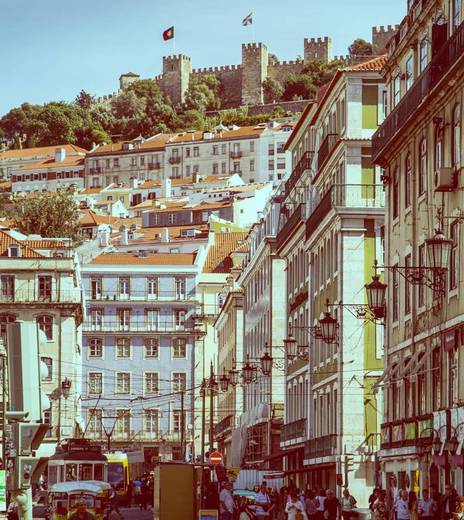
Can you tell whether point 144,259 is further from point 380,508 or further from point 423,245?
point 380,508

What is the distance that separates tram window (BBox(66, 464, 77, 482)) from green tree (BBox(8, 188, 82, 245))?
74.9 m

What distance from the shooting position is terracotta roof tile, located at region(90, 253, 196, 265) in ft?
433

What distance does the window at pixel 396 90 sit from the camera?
44.4 m

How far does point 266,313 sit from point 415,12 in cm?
4202

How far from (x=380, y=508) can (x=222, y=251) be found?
10116 cm

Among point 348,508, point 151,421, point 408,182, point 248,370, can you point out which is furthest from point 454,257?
point 151,421

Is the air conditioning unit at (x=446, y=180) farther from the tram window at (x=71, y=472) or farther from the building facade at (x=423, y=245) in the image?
the tram window at (x=71, y=472)

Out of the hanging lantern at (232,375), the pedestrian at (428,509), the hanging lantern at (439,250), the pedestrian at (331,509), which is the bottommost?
the pedestrian at (331,509)

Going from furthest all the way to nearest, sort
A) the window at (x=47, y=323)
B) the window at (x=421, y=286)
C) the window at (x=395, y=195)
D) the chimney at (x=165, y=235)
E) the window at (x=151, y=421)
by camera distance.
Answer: the chimney at (x=165, y=235) → the window at (x=151, y=421) → the window at (x=47, y=323) → the window at (x=395, y=195) → the window at (x=421, y=286)

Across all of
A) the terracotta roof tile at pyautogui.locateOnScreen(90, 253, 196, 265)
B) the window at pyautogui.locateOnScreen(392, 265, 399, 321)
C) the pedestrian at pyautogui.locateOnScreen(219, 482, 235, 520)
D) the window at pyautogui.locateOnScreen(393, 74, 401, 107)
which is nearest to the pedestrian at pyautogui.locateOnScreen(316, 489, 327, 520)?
the pedestrian at pyautogui.locateOnScreen(219, 482, 235, 520)

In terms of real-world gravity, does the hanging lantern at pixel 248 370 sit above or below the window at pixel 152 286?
below

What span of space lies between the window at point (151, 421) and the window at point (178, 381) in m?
2.45

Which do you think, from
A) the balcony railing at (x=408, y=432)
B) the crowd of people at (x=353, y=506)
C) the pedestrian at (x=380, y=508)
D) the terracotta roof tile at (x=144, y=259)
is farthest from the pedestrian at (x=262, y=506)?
the terracotta roof tile at (x=144, y=259)

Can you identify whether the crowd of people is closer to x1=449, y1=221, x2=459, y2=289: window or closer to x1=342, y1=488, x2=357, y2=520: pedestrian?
x1=342, y1=488, x2=357, y2=520: pedestrian
